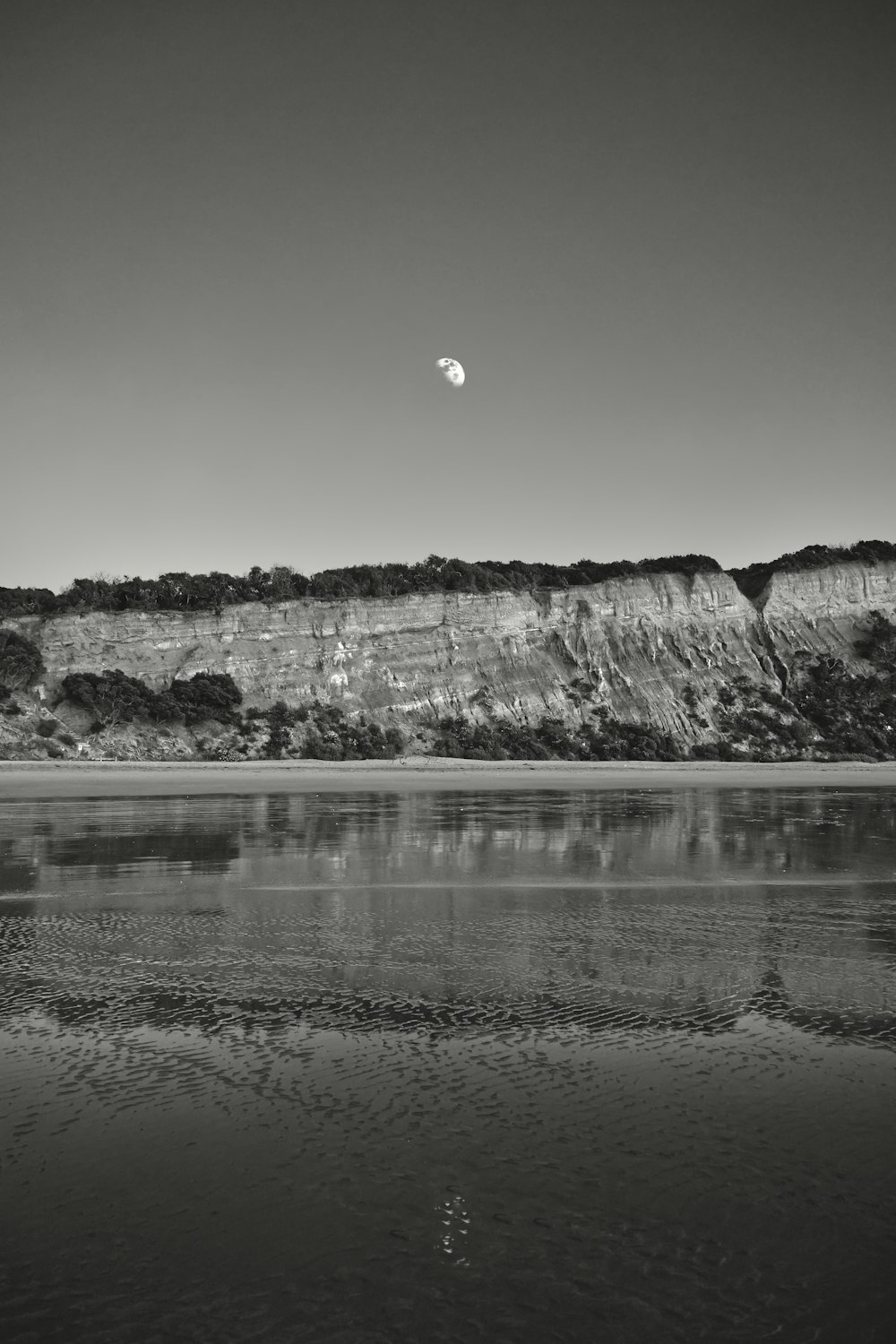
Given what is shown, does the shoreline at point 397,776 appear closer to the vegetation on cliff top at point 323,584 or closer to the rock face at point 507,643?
the rock face at point 507,643

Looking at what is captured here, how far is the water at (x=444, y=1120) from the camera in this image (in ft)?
8.95

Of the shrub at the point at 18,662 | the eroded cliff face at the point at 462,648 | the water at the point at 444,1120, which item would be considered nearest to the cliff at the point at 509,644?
the eroded cliff face at the point at 462,648

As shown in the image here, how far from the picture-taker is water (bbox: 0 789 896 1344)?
8.95 feet

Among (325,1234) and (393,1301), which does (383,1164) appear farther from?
(393,1301)

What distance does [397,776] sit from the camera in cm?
3550

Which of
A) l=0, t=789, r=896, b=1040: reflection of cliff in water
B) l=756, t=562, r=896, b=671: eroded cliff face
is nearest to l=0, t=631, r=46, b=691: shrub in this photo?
l=0, t=789, r=896, b=1040: reflection of cliff in water

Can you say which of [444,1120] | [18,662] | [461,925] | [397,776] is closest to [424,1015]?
[444,1120]

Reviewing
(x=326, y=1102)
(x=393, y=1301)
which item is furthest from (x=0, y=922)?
(x=393, y=1301)

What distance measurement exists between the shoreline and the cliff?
8374 mm

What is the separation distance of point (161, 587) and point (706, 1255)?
54040mm

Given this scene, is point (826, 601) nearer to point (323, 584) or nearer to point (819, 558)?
point (819, 558)

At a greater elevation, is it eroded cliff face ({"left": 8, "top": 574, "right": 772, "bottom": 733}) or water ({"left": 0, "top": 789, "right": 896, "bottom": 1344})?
eroded cliff face ({"left": 8, "top": 574, "right": 772, "bottom": 733})

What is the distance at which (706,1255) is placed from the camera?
116 inches

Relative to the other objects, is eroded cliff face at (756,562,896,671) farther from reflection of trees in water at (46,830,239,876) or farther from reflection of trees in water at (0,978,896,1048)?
reflection of trees in water at (0,978,896,1048)
